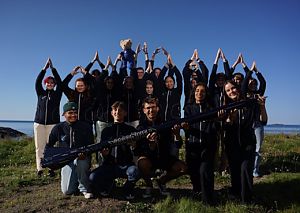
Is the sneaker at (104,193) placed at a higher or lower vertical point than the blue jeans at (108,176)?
lower

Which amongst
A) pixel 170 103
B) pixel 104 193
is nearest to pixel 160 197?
pixel 104 193

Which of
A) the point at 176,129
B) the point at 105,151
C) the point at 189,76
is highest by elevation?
the point at 189,76

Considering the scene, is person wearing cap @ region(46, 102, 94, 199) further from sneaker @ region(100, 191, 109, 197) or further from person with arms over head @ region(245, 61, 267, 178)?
person with arms over head @ region(245, 61, 267, 178)

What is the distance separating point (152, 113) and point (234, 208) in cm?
269

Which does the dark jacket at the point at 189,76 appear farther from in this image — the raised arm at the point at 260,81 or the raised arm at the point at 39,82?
the raised arm at the point at 39,82

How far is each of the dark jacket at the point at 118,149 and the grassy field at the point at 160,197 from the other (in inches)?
31.0

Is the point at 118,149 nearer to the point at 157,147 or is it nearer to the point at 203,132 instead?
the point at 157,147

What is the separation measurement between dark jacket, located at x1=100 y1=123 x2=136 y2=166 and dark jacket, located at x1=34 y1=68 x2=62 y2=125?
2.97 m

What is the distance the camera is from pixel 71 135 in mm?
7836

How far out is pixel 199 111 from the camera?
7.60 metres

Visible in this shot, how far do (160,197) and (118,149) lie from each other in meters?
1.44

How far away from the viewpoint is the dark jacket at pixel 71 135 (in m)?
7.81

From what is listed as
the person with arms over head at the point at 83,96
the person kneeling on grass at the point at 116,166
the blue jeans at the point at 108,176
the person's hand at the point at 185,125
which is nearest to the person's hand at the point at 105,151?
the person kneeling on grass at the point at 116,166

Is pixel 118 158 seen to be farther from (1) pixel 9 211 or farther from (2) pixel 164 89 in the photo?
(2) pixel 164 89
